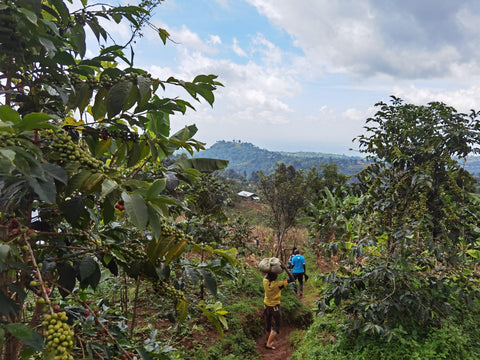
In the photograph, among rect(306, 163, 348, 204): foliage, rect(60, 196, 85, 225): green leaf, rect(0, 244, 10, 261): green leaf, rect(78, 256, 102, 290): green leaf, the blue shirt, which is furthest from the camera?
rect(306, 163, 348, 204): foliage

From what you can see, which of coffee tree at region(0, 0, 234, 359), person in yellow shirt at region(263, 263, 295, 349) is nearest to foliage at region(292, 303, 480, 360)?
person in yellow shirt at region(263, 263, 295, 349)

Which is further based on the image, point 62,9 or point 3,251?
point 62,9

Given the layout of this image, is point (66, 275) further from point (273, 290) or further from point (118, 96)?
point (273, 290)

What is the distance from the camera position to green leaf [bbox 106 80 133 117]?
1.07 metres

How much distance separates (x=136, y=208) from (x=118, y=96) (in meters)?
0.47

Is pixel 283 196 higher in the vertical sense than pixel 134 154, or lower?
lower

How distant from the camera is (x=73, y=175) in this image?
94 centimetres

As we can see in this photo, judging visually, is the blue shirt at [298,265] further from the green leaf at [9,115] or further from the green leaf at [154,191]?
the green leaf at [9,115]

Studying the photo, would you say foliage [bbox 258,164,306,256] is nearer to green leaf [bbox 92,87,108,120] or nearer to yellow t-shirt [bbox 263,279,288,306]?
yellow t-shirt [bbox 263,279,288,306]

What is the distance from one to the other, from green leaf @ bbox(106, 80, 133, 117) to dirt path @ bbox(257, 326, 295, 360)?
5.08 metres

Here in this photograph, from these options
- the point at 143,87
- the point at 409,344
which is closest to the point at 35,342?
the point at 143,87

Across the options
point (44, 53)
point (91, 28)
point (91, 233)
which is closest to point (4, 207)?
point (91, 233)

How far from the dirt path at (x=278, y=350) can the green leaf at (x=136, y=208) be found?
5.06 m

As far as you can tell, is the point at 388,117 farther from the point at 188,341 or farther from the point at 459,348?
the point at 188,341
